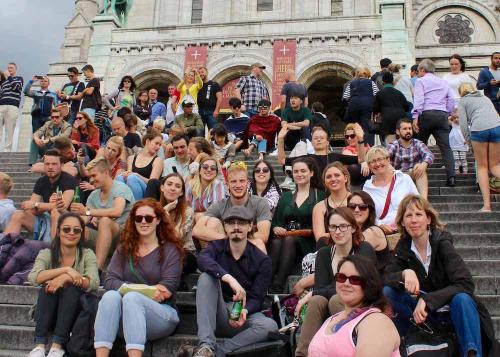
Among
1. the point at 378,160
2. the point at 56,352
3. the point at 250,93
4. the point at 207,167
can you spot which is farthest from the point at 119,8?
the point at 56,352

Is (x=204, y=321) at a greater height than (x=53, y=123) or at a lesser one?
lesser

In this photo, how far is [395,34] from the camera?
20.3 m

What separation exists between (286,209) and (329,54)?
15.7 meters

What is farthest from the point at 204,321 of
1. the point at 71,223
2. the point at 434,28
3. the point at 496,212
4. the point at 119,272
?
the point at 434,28

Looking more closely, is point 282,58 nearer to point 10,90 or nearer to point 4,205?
point 10,90

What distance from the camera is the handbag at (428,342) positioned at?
163 inches

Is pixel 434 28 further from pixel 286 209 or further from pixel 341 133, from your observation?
pixel 286 209

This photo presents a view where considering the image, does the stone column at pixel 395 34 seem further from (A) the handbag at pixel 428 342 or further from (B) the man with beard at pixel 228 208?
(A) the handbag at pixel 428 342

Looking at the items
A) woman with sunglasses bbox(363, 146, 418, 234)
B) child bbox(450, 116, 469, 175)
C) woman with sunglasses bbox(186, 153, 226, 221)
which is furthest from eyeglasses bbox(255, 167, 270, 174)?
child bbox(450, 116, 469, 175)

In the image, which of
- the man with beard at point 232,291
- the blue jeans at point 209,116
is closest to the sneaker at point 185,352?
the man with beard at point 232,291

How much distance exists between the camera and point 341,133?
91.3 feet

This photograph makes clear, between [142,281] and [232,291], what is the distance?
2.72 feet

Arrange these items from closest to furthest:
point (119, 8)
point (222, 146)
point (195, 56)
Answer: point (222, 146), point (195, 56), point (119, 8)

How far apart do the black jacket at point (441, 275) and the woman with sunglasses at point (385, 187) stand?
165cm
